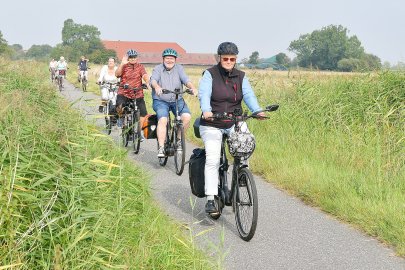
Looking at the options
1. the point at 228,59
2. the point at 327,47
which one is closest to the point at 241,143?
the point at 228,59

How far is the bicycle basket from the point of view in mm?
5590

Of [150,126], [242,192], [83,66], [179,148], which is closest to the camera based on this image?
[242,192]

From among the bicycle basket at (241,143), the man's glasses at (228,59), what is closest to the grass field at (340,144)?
the bicycle basket at (241,143)

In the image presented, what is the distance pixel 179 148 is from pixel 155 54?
141 meters

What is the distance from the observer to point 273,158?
9.30 meters

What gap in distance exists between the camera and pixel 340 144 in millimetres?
9445

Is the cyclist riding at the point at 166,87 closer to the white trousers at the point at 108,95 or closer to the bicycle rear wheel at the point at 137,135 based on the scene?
the bicycle rear wheel at the point at 137,135

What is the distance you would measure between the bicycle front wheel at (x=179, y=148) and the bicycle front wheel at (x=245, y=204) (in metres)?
3.00

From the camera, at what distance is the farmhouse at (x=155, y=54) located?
13712cm

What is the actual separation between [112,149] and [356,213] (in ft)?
10.4

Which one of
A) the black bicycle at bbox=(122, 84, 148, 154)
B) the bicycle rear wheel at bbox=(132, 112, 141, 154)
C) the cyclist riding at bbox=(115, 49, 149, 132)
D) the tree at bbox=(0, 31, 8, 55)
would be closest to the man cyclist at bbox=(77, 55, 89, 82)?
the black bicycle at bbox=(122, 84, 148, 154)

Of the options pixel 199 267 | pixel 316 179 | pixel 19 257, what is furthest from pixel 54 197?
pixel 316 179

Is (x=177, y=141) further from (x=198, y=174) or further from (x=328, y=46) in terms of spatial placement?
(x=328, y=46)

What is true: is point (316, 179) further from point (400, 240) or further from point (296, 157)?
point (400, 240)
